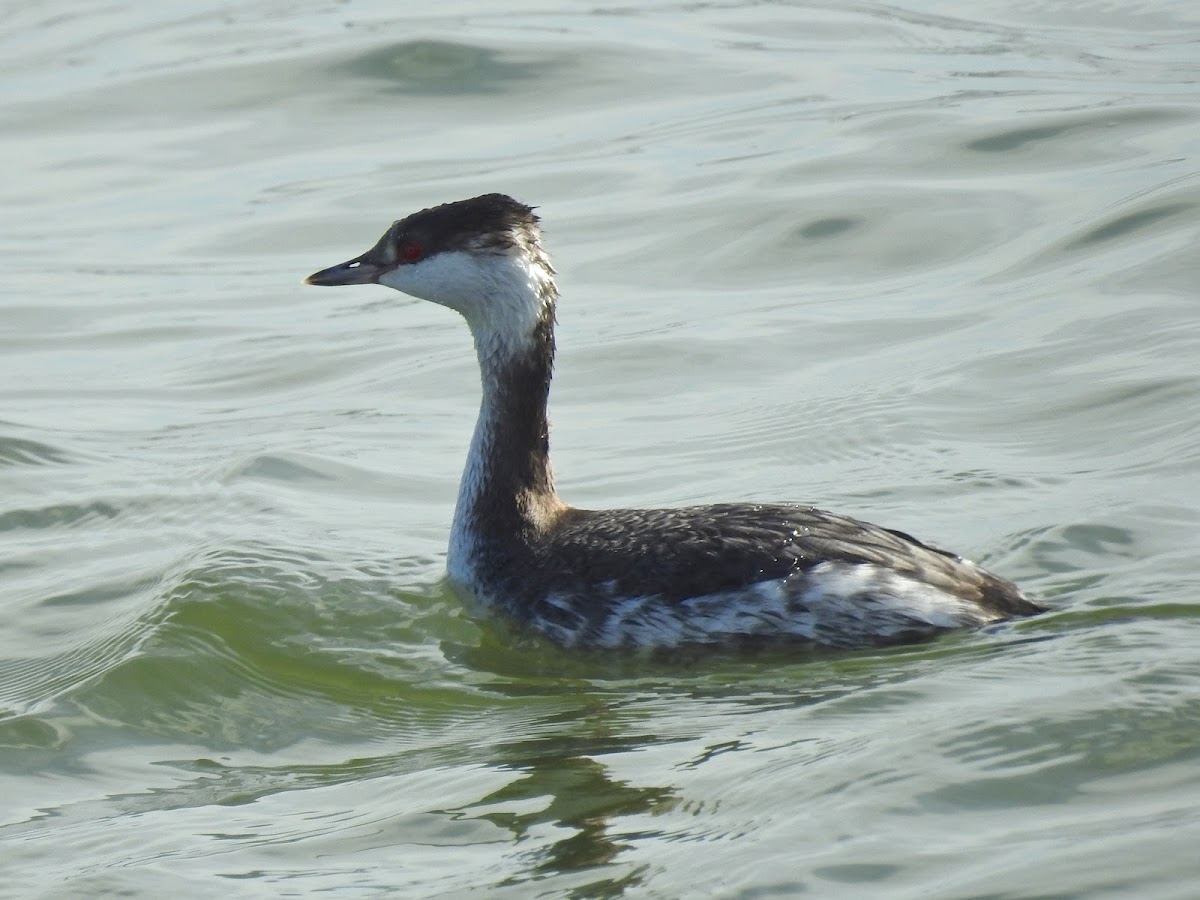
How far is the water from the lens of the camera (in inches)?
235

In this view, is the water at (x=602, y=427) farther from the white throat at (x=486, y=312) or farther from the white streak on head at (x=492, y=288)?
the white streak on head at (x=492, y=288)

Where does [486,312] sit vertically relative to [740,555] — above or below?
above

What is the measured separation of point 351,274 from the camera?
886cm

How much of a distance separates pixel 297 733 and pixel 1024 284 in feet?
23.0

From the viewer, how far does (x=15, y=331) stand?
13.3m

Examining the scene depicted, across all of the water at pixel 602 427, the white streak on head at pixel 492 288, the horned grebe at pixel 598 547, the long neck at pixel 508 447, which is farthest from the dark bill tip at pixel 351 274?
the water at pixel 602 427

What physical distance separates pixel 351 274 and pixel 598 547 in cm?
192

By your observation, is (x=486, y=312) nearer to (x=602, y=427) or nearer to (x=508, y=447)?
(x=508, y=447)

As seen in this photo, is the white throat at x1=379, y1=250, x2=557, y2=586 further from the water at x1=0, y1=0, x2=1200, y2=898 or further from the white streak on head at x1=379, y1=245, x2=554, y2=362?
the water at x1=0, y1=0, x2=1200, y2=898

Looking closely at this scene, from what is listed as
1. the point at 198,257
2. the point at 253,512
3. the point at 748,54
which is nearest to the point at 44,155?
the point at 198,257

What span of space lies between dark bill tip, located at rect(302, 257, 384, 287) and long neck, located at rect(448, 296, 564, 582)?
1.76 feet

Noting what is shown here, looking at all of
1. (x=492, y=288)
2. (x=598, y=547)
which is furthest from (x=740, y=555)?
(x=492, y=288)

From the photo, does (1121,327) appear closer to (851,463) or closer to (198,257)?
(851,463)

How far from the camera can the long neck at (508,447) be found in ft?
27.7
